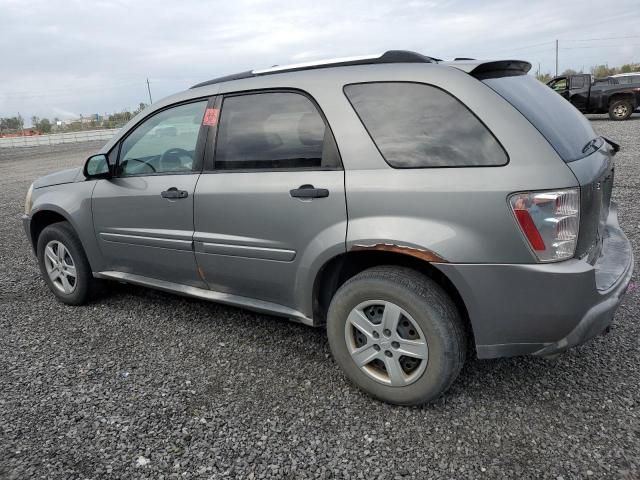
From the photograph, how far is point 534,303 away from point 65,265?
3.63m

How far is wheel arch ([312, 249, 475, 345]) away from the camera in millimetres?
2576

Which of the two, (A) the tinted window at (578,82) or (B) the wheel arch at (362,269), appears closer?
(B) the wheel arch at (362,269)

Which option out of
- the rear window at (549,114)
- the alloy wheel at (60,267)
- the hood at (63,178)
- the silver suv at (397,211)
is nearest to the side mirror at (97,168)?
the hood at (63,178)

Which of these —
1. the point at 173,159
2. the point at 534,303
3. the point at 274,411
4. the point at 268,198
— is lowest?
the point at 274,411

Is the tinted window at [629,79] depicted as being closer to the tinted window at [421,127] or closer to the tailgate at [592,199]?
the tailgate at [592,199]

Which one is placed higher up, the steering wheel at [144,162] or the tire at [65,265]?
the steering wheel at [144,162]

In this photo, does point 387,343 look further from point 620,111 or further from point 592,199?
point 620,111

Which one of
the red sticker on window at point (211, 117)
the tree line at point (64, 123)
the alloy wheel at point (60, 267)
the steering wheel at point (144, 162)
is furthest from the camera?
the tree line at point (64, 123)

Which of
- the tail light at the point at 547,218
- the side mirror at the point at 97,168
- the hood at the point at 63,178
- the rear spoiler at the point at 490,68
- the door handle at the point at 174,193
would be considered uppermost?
the rear spoiler at the point at 490,68

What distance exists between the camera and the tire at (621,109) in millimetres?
16641

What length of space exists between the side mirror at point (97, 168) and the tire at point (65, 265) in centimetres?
59

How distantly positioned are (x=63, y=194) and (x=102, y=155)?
0.59m

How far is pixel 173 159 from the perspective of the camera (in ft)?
11.6

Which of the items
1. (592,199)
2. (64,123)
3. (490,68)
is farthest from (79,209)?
(64,123)
